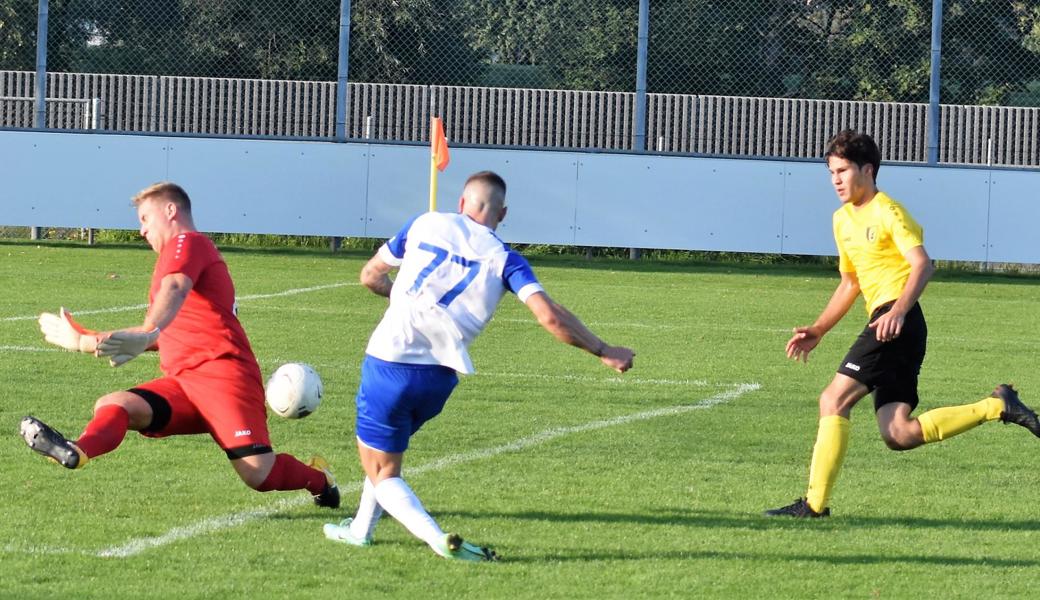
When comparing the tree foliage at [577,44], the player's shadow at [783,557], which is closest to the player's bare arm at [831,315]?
the player's shadow at [783,557]

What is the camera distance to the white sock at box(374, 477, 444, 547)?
19.1 ft

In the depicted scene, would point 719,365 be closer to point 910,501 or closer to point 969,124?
point 910,501

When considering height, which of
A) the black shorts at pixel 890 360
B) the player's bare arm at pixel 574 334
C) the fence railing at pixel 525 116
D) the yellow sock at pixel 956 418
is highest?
the fence railing at pixel 525 116

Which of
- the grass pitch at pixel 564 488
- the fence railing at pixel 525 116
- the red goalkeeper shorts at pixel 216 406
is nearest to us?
the grass pitch at pixel 564 488

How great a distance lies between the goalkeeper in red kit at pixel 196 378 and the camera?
246 inches

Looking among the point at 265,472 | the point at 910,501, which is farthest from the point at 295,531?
the point at 910,501

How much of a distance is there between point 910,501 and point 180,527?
3.37 meters

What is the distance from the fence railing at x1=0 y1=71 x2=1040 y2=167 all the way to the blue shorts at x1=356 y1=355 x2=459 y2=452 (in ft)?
54.9

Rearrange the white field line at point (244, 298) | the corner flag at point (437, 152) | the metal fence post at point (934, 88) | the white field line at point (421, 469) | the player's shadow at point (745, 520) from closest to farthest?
the white field line at point (421, 469) → the player's shadow at point (745, 520) → the white field line at point (244, 298) → the corner flag at point (437, 152) → the metal fence post at point (934, 88)

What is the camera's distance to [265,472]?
645 centimetres

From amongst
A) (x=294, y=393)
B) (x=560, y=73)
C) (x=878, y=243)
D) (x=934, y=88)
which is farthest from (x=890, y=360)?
(x=560, y=73)

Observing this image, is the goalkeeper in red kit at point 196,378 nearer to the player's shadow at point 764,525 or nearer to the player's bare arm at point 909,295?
the player's shadow at point 764,525

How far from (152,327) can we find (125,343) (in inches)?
6.7

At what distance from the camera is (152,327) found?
5914 mm
